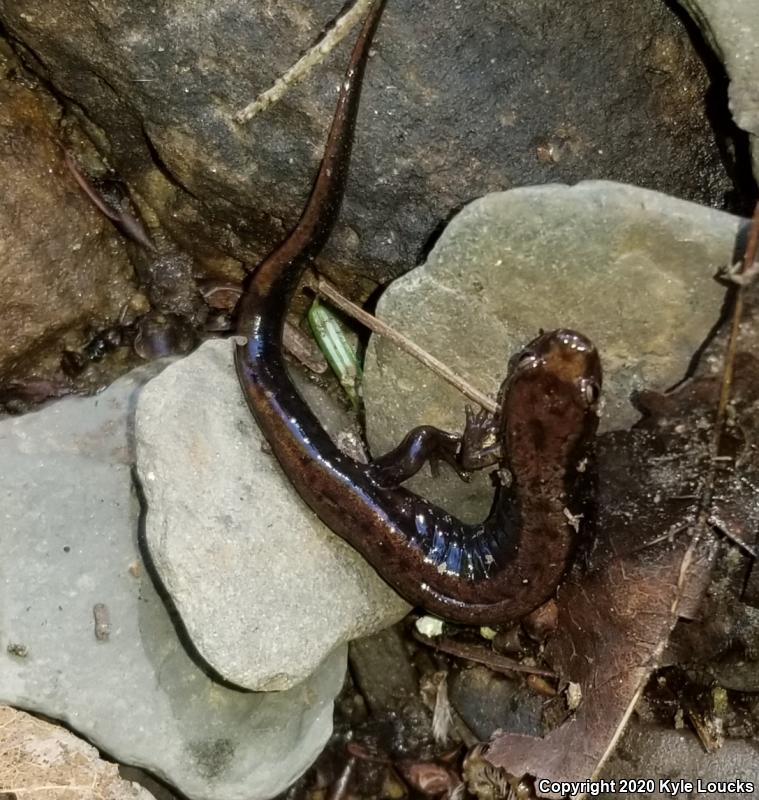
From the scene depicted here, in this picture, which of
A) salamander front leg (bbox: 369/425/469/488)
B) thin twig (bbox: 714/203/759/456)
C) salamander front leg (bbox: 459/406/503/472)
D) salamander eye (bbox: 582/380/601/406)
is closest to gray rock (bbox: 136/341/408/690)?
salamander front leg (bbox: 369/425/469/488)

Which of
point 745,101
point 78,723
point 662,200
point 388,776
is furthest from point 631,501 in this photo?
point 78,723

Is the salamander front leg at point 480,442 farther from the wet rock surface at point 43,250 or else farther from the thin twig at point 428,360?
the wet rock surface at point 43,250

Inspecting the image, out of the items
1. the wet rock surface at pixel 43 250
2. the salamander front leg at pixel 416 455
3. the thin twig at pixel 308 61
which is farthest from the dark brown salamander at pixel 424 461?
the wet rock surface at pixel 43 250

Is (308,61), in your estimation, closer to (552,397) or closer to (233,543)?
(552,397)

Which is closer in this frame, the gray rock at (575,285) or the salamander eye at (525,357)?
the gray rock at (575,285)

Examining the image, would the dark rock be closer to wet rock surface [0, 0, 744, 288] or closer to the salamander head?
the salamander head

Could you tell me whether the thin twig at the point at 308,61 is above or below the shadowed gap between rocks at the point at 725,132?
above
